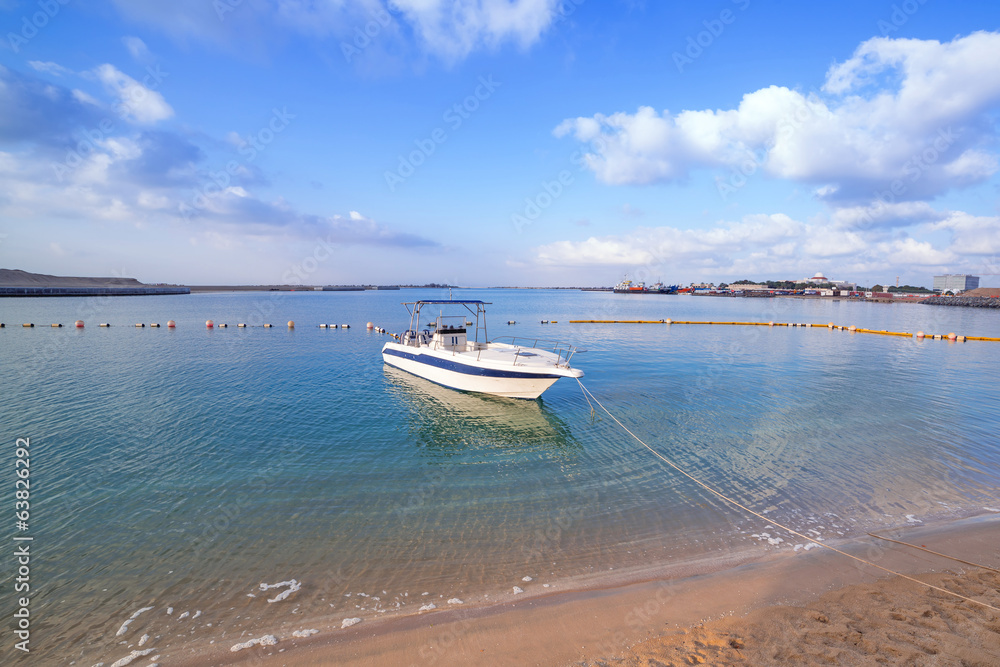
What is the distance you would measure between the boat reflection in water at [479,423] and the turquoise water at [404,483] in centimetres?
14

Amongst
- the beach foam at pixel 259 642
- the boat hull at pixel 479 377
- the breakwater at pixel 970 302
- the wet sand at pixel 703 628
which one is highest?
the breakwater at pixel 970 302

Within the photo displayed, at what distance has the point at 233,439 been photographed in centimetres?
1456

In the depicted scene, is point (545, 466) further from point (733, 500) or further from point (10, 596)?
point (10, 596)

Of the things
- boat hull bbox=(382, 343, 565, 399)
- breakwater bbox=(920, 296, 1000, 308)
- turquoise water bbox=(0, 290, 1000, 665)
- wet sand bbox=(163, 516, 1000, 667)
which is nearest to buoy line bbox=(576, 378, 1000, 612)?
wet sand bbox=(163, 516, 1000, 667)

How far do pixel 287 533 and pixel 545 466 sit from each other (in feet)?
24.0

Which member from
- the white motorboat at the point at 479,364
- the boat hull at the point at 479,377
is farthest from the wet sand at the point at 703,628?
the boat hull at the point at 479,377

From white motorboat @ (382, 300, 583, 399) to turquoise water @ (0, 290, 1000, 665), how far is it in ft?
2.64

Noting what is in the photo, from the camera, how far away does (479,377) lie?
20.2 metres

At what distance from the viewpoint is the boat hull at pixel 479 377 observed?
19047 mm

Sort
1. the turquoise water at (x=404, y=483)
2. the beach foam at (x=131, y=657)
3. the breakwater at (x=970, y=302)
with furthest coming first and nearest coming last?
the breakwater at (x=970, y=302), the turquoise water at (x=404, y=483), the beach foam at (x=131, y=657)

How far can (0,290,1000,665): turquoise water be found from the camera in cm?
750

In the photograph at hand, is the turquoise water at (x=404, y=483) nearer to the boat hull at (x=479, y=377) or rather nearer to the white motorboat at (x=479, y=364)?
the boat hull at (x=479, y=377)

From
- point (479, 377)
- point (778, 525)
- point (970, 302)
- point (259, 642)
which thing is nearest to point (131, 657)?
point (259, 642)

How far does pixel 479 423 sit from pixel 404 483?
19.1 feet
